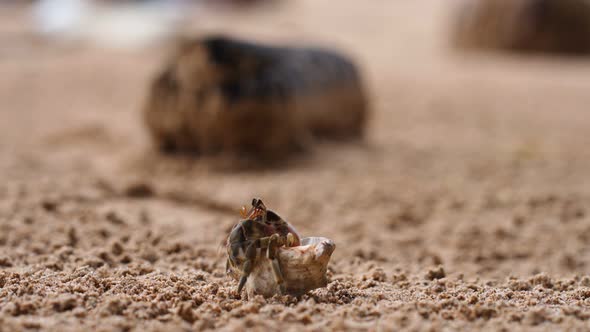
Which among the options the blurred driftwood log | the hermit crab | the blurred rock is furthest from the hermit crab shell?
the blurred rock

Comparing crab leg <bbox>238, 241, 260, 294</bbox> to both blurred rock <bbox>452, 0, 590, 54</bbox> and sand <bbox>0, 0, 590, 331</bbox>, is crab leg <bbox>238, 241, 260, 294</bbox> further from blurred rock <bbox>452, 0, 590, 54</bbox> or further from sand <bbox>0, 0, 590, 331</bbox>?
blurred rock <bbox>452, 0, 590, 54</bbox>

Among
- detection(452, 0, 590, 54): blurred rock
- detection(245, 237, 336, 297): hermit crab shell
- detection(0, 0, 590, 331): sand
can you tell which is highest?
detection(452, 0, 590, 54): blurred rock

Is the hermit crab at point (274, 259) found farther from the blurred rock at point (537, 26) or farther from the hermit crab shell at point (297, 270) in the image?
the blurred rock at point (537, 26)

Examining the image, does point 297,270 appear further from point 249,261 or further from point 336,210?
point 336,210

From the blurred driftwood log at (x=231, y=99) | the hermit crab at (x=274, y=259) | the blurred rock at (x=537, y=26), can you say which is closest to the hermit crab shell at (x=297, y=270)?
the hermit crab at (x=274, y=259)

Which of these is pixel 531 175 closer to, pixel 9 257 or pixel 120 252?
pixel 120 252
